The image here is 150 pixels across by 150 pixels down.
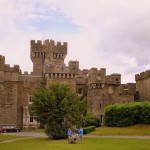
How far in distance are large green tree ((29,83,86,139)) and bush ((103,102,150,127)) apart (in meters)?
13.7

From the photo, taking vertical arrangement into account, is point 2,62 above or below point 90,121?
above

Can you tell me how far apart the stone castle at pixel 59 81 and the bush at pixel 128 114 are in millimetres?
12313

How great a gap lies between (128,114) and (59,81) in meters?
21.7

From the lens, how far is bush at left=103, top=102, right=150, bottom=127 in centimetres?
6325

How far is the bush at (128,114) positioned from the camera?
6325 cm

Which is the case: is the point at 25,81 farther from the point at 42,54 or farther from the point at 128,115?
the point at 128,115

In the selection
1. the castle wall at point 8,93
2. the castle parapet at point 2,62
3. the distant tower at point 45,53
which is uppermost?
the distant tower at point 45,53

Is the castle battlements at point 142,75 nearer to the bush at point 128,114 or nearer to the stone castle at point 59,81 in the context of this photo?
the stone castle at point 59,81

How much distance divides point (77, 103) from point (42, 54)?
4668 centimetres

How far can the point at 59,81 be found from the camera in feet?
271

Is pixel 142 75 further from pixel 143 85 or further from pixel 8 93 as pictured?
pixel 8 93

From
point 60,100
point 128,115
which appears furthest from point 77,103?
point 128,115

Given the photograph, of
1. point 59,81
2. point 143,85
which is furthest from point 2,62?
point 143,85

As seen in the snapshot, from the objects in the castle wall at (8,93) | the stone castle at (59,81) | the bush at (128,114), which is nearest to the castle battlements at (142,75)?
the stone castle at (59,81)
